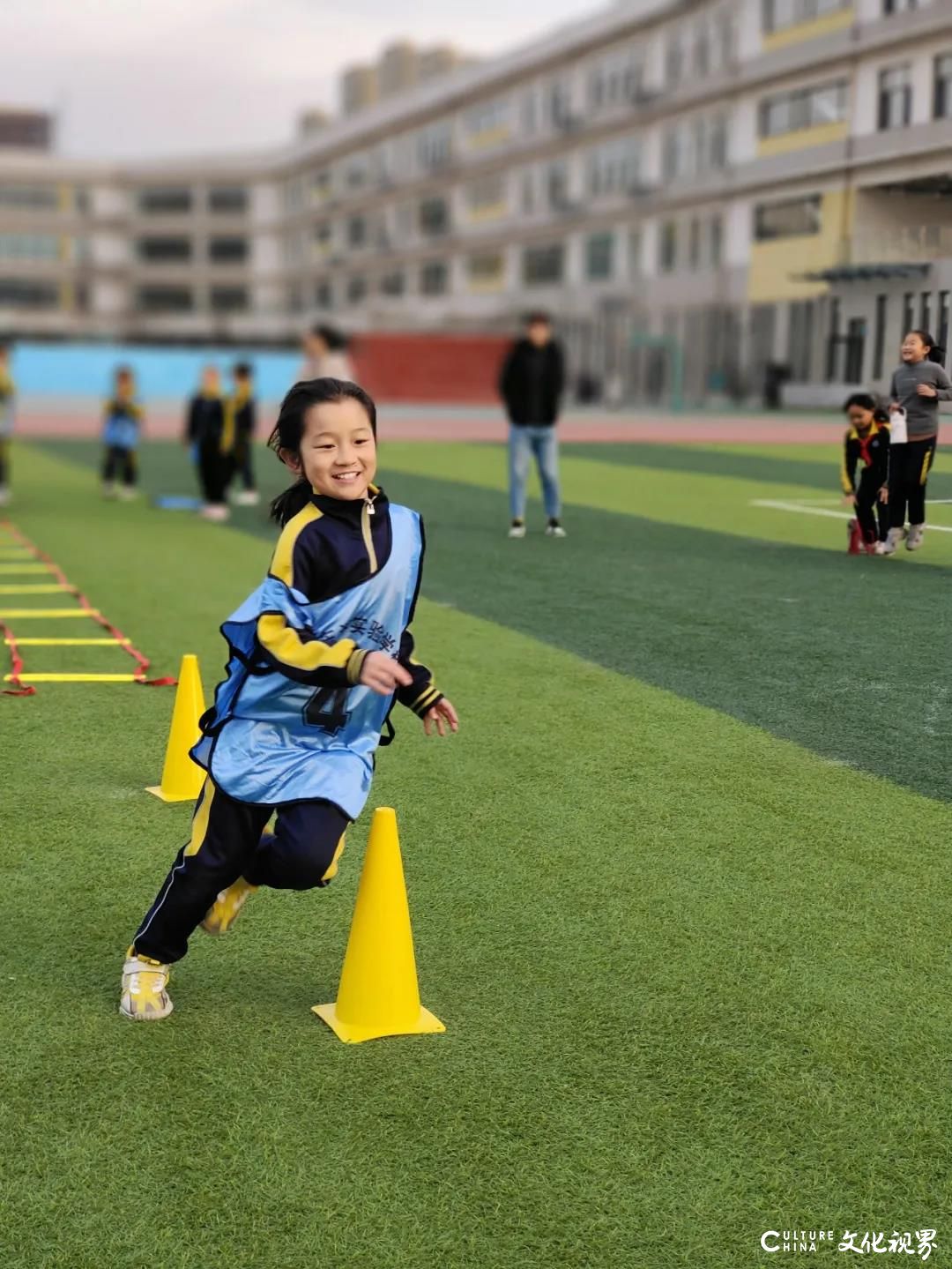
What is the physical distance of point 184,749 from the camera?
540cm

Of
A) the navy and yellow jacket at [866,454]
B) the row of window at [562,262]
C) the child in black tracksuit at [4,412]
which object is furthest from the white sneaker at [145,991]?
the row of window at [562,262]

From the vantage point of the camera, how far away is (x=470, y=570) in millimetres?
11500

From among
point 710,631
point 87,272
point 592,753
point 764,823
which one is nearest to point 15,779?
point 592,753

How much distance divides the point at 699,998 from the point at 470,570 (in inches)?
313

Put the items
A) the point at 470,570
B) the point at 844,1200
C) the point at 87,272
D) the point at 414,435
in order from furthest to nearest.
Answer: the point at 87,272 < the point at 414,435 < the point at 470,570 < the point at 844,1200

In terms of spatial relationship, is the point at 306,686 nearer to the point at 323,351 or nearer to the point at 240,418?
the point at 323,351

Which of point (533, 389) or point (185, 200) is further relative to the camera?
point (185, 200)

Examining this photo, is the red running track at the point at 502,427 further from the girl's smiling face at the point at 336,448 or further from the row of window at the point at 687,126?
the girl's smiling face at the point at 336,448

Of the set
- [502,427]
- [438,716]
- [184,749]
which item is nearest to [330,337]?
[184,749]

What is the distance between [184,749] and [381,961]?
2.10 metres

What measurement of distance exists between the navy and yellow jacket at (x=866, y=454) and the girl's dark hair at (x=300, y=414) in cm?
517

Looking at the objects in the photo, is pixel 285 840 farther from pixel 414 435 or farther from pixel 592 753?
pixel 414 435

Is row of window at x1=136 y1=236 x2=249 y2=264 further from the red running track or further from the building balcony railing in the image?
the building balcony railing

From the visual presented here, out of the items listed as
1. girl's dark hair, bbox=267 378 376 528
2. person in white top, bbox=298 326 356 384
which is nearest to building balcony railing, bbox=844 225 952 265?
person in white top, bbox=298 326 356 384
